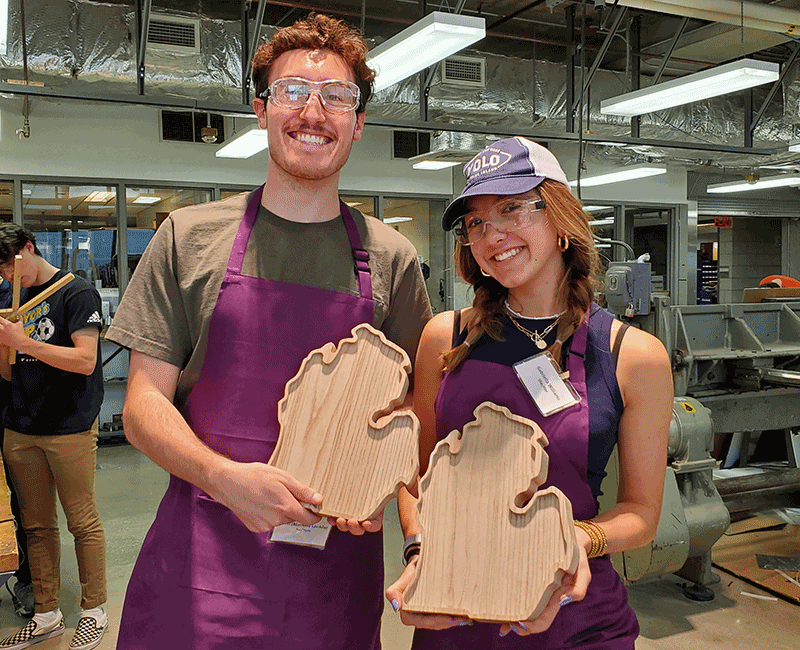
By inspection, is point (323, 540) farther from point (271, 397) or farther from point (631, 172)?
point (631, 172)

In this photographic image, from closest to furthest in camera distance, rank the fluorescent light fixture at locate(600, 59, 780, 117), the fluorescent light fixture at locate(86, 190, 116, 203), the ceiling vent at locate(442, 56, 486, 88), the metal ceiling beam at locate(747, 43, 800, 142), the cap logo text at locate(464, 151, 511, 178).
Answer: the cap logo text at locate(464, 151, 511, 178), the fluorescent light fixture at locate(600, 59, 780, 117), the ceiling vent at locate(442, 56, 486, 88), the metal ceiling beam at locate(747, 43, 800, 142), the fluorescent light fixture at locate(86, 190, 116, 203)

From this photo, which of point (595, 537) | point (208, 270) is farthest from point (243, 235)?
point (595, 537)

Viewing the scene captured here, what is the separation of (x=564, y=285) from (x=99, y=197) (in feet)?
20.9

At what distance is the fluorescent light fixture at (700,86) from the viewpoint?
4.24 m

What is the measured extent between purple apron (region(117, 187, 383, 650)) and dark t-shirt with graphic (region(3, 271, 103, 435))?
5.89 feet

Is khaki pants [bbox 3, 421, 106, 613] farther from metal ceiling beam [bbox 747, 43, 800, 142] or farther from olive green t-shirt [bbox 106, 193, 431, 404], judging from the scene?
metal ceiling beam [bbox 747, 43, 800, 142]

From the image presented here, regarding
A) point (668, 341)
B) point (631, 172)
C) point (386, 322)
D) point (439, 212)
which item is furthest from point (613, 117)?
point (386, 322)

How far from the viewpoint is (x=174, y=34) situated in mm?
4801

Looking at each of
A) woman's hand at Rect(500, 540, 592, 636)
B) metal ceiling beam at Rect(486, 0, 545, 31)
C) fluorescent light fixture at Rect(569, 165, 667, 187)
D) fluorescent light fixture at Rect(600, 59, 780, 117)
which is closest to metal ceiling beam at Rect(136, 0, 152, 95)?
metal ceiling beam at Rect(486, 0, 545, 31)

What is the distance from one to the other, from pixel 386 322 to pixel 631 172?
723 cm

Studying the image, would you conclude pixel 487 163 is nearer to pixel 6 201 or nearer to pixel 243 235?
pixel 243 235

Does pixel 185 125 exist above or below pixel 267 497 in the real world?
above

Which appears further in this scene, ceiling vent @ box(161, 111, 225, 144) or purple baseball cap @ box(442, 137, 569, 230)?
ceiling vent @ box(161, 111, 225, 144)

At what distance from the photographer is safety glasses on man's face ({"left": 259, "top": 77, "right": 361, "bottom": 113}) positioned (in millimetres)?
1216
